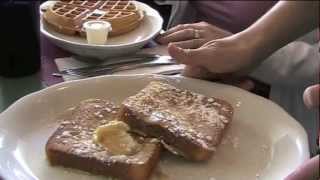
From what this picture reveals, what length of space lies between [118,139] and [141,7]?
0.61m

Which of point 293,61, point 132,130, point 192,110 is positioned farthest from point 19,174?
point 293,61

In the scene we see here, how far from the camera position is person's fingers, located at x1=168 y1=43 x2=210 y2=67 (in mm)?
1016

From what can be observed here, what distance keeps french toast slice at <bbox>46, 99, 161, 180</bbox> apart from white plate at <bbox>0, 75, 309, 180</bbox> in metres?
0.02

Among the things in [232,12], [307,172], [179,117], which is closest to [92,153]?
[179,117]

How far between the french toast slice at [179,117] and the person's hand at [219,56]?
7cm

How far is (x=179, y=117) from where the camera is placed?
888 mm

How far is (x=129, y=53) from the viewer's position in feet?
3.84

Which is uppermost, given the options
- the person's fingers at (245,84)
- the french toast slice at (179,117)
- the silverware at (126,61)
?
the french toast slice at (179,117)

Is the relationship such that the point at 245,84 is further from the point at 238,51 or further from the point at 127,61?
the point at 127,61

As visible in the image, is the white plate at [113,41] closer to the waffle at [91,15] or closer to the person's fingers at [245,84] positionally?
the waffle at [91,15]

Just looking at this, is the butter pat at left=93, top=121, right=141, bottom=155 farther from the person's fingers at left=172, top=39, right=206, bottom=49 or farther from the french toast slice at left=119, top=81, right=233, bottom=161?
the person's fingers at left=172, top=39, right=206, bottom=49

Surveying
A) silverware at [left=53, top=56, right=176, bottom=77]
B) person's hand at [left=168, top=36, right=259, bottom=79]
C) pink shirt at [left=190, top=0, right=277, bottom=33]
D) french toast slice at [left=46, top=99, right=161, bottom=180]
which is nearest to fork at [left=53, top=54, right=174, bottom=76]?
silverware at [left=53, top=56, right=176, bottom=77]

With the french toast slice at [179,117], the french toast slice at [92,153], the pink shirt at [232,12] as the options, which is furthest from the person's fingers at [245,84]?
the pink shirt at [232,12]

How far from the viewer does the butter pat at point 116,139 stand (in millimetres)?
810
